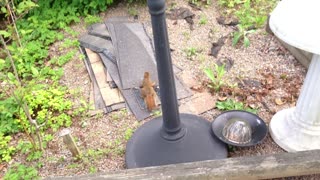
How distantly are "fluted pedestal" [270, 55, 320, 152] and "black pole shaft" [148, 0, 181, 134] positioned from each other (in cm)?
79

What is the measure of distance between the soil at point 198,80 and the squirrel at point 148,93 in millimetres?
190

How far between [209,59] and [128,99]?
97 centimetres

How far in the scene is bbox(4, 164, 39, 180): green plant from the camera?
2.66m

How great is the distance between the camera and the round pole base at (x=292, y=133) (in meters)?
2.64

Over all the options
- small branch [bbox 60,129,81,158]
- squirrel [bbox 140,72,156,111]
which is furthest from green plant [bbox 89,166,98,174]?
squirrel [bbox 140,72,156,111]

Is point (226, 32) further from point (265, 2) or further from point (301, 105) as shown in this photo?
point (301, 105)

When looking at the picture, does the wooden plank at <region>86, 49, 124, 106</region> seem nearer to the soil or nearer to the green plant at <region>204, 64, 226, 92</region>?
the soil

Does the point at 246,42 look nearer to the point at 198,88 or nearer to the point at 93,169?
the point at 198,88

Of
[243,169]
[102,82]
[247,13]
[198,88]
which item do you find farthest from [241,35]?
[243,169]

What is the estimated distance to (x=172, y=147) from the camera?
105 inches

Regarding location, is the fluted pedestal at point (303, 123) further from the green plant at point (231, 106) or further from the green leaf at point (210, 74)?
the green leaf at point (210, 74)

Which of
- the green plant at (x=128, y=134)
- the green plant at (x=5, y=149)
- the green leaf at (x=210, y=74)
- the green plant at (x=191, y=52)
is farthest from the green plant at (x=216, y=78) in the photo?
the green plant at (x=5, y=149)

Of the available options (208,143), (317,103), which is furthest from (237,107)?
(317,103)

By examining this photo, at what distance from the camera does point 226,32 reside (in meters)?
3.93
